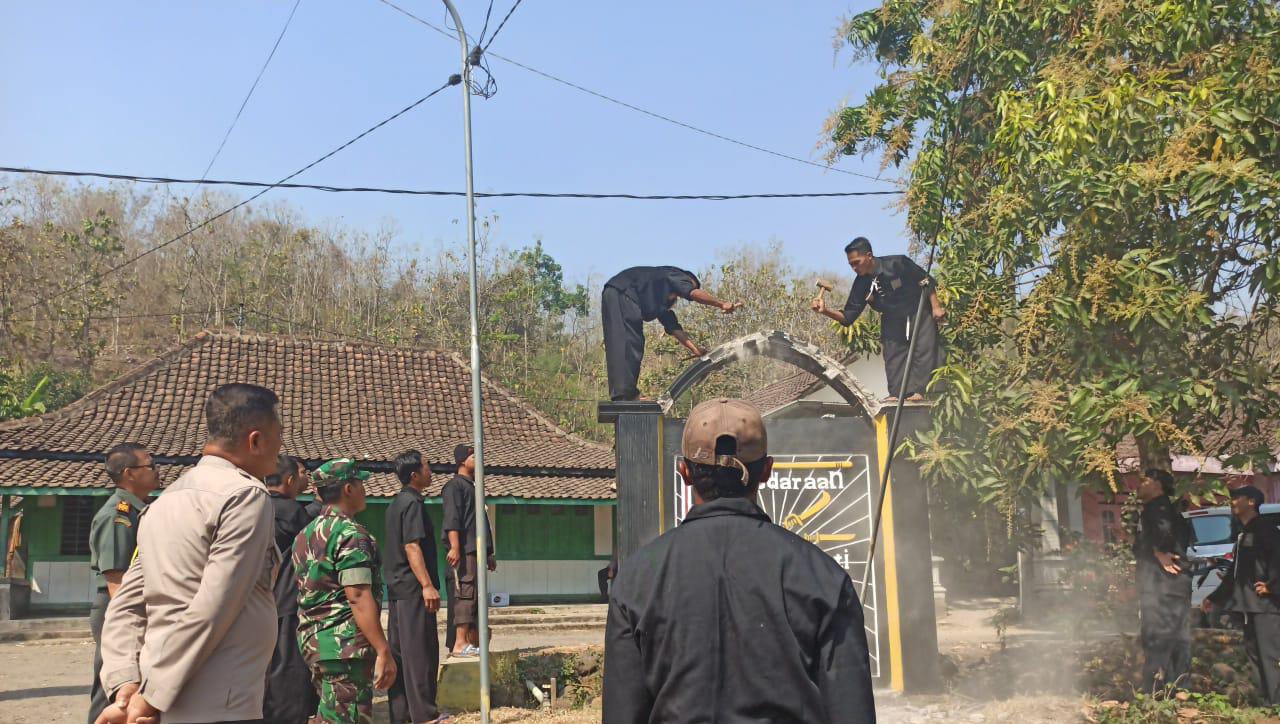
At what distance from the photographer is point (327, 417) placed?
72.7 ft

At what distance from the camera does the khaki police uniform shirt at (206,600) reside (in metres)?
3.07

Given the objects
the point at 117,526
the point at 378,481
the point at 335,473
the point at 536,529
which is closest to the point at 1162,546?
the point at 335,473

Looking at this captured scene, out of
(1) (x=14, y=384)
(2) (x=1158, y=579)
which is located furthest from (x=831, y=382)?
(1) (x=14, y=384)

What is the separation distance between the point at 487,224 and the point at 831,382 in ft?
97.4

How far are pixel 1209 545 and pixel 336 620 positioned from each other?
1462cm

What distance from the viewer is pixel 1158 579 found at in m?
8.25

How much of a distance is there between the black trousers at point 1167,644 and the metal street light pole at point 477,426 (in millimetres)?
4899

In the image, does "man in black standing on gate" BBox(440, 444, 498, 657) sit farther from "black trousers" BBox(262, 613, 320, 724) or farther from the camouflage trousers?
the camouflage trousers

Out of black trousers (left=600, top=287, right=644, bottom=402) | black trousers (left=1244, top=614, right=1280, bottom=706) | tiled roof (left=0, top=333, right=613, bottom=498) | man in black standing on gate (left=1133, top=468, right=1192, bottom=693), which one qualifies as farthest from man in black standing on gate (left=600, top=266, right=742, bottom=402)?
tiled roof (left=0, top=333, right=613, bottom=498)

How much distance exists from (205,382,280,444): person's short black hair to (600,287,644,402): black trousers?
5.19 meters

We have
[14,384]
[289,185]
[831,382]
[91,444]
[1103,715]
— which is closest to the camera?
[1103,715]

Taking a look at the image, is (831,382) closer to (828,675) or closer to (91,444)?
(828,675)

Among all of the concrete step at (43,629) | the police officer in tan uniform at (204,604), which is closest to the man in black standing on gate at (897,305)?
the police officer in tan uniform at (204,604)

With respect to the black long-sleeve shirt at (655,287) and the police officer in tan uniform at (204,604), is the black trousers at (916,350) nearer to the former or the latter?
the black long-sleeve shirt at (655,287)
